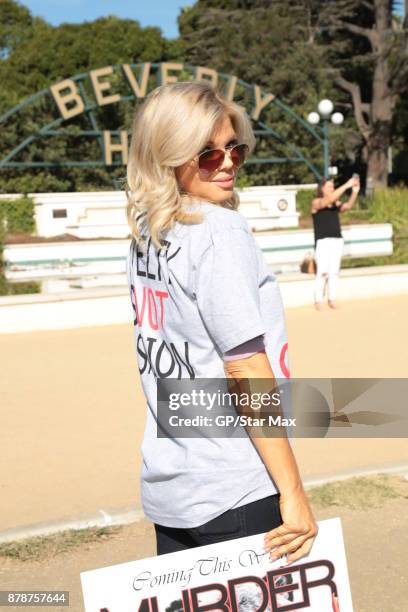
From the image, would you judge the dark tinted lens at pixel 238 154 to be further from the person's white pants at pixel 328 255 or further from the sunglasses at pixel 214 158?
the person's white pants at pixel 328 255

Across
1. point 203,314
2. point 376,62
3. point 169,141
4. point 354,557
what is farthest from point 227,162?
point 376,62

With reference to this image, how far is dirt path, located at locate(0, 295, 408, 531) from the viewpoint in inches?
195

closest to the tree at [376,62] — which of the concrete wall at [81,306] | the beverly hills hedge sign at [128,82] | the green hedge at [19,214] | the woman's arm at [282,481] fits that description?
the beverly hills hedge sign at [128,82]

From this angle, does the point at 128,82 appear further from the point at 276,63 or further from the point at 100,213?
the point at 276,63

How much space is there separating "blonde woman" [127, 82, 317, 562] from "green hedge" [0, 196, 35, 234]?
25.8 m

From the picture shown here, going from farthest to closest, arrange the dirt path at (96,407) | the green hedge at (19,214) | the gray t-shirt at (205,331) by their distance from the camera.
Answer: the green hedge at (19,214) < the dirt path at (96,407) < the gray t-shirt at (205,331)

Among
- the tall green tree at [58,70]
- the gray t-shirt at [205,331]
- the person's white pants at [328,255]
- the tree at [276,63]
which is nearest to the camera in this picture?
the gray t-shirt at [205,331]

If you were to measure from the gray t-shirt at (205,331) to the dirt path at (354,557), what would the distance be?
66.8 inches

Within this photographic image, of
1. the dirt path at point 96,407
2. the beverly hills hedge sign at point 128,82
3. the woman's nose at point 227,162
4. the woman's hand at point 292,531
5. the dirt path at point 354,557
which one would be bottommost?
the dirt path at point 96,407

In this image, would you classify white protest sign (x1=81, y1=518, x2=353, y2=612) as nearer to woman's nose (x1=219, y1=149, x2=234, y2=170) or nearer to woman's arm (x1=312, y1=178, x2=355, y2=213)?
woman's nose (x1=219, y1=149, x2=234, y2=170)

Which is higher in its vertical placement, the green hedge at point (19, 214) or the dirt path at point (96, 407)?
the green hedge at point (19, 214)

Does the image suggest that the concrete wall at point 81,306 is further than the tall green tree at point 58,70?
No

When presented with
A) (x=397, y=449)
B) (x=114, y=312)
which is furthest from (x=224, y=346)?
(x=114, y=312)

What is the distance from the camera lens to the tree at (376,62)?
1594 inches
